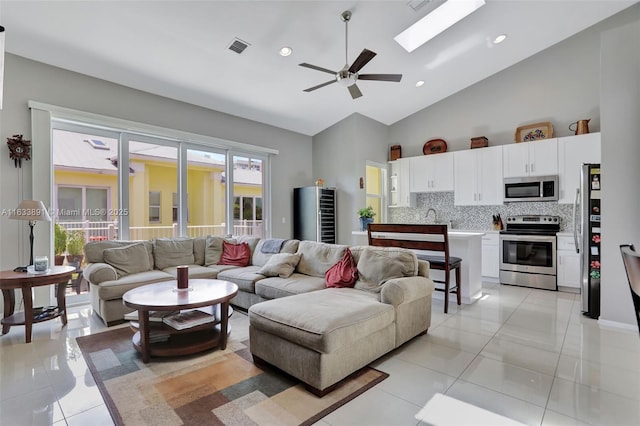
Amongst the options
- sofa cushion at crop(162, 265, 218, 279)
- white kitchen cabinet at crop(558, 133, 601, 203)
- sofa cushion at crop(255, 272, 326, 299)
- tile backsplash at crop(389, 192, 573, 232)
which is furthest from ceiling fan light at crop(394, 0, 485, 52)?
sofa cushion at crop(162, 265, 218, 279)

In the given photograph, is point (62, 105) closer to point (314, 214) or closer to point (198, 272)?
point (198, 272)

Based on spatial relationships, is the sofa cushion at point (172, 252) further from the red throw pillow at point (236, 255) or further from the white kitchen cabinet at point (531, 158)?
the white kitchen cabinet at point (531, 158)

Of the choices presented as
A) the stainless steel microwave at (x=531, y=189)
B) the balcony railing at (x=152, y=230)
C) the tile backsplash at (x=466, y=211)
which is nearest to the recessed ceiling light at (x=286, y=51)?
the balcony railing at (x=152, y=230)

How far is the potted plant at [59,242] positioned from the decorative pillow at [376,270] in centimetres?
387

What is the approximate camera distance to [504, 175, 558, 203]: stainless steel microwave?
512 centimetres

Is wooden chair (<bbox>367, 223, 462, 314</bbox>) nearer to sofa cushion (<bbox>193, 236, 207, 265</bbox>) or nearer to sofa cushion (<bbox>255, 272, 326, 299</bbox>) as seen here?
sofa cushion (<bbox>255, 272, 326, 299</bbox>)

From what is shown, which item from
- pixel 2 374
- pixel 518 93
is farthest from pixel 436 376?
pixel 518 93

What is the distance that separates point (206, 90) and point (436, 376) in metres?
4.82

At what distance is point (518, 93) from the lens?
223 inches

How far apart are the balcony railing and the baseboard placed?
5161 mm

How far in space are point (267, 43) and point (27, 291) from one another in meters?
3.79

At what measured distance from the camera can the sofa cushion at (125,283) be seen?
3381 millimetres

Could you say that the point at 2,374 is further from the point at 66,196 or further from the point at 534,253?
the point at 534,253

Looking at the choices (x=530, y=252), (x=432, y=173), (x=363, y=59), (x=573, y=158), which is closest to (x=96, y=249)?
(x=363, y=59)
